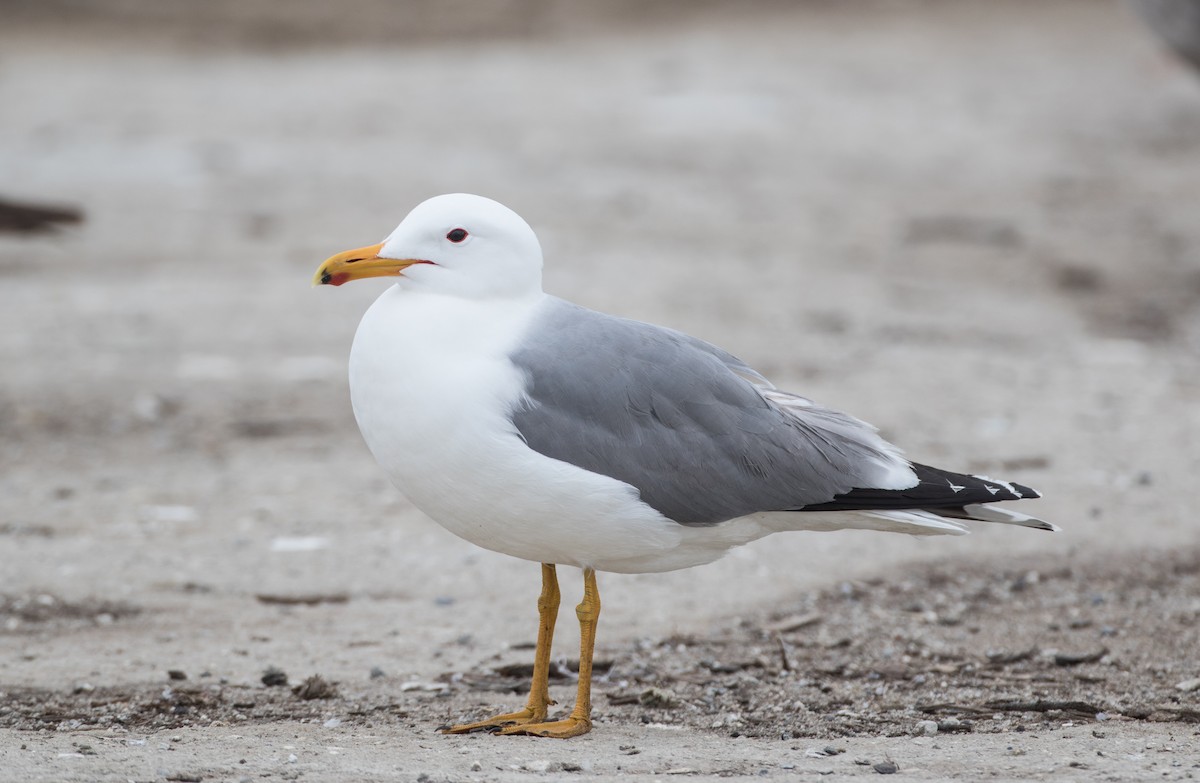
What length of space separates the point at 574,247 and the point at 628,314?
1556 mm

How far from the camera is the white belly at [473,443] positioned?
3.64 m

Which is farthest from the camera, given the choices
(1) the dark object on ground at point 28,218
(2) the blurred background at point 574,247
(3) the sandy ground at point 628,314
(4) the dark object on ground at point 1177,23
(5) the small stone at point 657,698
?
(4) the dark object on ground at point 1177,23

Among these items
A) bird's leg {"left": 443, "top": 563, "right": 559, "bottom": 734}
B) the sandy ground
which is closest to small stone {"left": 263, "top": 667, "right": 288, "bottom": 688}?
the sandy ground

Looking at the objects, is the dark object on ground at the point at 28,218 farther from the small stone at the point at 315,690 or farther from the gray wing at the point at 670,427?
the gray wing at the point at 670,427

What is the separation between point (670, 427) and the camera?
3.89m

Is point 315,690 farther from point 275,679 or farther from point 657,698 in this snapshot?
point 657,698

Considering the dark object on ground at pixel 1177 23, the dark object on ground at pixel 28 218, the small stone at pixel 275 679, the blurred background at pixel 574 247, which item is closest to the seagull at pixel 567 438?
the small stone at pixel 275 679

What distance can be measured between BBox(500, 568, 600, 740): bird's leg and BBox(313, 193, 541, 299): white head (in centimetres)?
79

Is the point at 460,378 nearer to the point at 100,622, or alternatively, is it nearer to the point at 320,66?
the point at 100,622

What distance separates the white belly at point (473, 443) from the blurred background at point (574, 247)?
1203mm

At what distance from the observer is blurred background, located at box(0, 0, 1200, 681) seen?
575cm

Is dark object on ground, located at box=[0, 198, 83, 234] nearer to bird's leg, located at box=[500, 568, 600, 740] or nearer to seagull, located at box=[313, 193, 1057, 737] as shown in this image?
seagull, located at box=[313, 193, 1057, 737]

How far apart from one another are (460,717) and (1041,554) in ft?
8.14

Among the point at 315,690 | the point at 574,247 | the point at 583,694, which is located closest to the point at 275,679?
the point at 315,690
